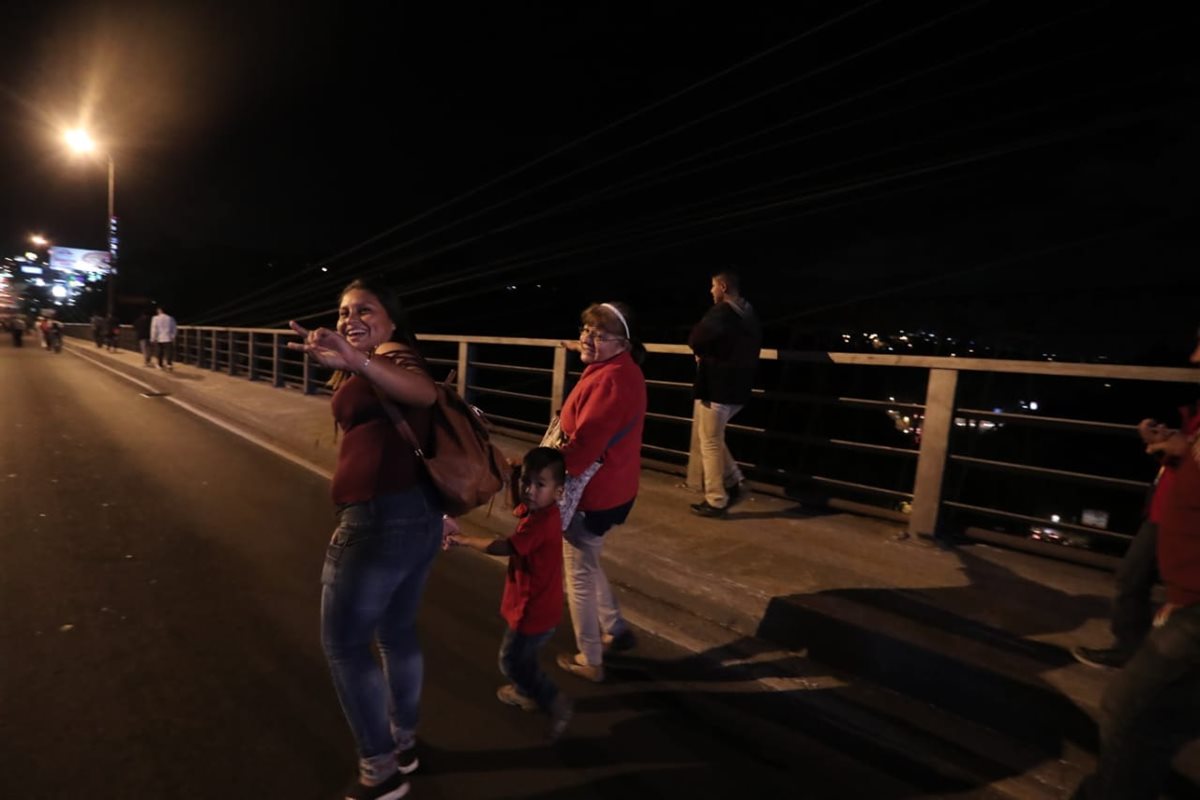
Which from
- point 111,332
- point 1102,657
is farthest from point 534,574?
point 111,332

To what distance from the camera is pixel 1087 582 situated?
388 centimetres

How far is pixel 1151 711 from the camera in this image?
6.17 feet

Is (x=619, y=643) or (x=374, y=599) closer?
(x=374, y=599)

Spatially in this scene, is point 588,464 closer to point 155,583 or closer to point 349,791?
point 349,791

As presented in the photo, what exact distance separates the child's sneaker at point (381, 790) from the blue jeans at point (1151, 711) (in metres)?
2.26

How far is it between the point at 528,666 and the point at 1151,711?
2047 millimetres

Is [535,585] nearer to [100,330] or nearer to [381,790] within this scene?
[381,790]

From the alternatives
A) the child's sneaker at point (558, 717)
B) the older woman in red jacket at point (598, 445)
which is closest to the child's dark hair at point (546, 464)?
the older woman in red jacket at point (598, 445)

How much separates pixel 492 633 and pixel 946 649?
225 cm

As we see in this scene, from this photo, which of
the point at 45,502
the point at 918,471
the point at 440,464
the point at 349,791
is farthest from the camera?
the point at 45,502

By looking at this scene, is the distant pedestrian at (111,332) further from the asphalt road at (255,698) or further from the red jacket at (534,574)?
the red jacket at (534,574)

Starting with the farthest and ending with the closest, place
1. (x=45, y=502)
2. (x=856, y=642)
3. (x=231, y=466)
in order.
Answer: (x=231, y=466)
(x=45, y=502)
(x=856, y=642)

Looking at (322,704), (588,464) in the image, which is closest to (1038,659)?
(588,464)

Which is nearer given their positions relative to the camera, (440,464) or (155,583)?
(440,464)
